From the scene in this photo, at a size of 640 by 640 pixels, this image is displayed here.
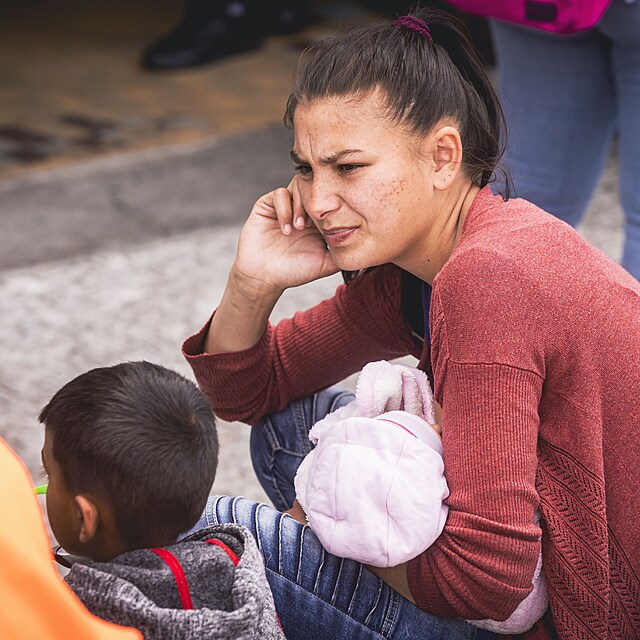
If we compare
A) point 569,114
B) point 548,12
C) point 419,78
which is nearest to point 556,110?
point 569,114

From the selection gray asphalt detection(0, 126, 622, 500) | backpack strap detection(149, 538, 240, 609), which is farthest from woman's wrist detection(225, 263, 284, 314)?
gray asphalt detection(0, 126, 622, 500)

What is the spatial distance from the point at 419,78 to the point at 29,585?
1.00 m

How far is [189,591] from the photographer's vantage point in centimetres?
142

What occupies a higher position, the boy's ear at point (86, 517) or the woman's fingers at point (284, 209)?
the woman's fingers at point (284, 209)

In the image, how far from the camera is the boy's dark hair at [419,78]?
1.69 metres

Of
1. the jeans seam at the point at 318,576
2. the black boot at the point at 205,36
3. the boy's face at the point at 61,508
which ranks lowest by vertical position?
the black boot at the point at 205,36

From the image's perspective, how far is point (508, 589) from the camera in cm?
150

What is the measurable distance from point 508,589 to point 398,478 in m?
0.21

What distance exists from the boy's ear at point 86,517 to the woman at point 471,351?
302mm

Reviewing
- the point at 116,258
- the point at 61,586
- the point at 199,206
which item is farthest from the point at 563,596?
the point at 199,206

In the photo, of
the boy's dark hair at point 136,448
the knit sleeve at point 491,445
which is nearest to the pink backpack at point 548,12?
the knit sleeve at point 491,445

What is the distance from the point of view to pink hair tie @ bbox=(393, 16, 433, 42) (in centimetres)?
176

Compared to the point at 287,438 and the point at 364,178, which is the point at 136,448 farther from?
the point at 287,438

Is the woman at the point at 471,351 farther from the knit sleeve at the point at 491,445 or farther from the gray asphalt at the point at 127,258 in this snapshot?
the gray asphalt at the point at 127,258
